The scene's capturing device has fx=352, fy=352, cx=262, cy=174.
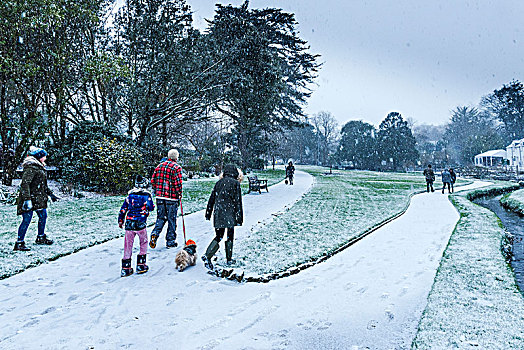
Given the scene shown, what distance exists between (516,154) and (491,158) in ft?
14.8

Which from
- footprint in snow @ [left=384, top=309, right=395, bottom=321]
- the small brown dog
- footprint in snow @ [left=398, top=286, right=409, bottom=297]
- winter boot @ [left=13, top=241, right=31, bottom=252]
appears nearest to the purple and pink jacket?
the small brown dog

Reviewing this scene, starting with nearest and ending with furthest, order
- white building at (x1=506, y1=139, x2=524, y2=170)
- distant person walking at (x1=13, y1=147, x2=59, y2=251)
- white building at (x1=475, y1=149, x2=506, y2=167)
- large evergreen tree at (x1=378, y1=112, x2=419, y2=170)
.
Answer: distant person walking at (x1=13, y1=147, x2=59, y2=251), white building at (x1=506, y1=139, x2=524, y2=170), white building at (x1=475, y1=149, x2=506, y2=167), large evergreen tree at (x1=378, y1=112, x2=419, y2=170)

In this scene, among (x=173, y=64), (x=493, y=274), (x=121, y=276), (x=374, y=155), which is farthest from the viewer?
(x=374, y=155)

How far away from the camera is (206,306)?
167 inches

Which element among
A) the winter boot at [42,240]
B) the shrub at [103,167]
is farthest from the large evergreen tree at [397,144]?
the winter boot at [42,240]

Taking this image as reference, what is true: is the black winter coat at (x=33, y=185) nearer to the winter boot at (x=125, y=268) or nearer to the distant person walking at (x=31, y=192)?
the distant person walking at (x=31, y=192)

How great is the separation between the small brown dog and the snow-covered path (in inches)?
4.7

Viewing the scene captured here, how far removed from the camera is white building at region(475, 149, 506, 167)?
57250 mm

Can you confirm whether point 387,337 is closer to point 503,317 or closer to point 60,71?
point 503,317

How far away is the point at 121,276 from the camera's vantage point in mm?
5246

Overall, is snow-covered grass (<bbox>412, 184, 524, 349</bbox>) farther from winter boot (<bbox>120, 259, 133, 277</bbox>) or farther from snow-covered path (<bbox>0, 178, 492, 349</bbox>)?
winter boot (<bbox>120, 259, 133, 277</bbox>)

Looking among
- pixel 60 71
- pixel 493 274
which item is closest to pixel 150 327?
pixel 493 274

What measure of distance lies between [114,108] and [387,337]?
17817mm

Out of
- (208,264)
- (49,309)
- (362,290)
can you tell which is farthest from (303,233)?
(49,309)
